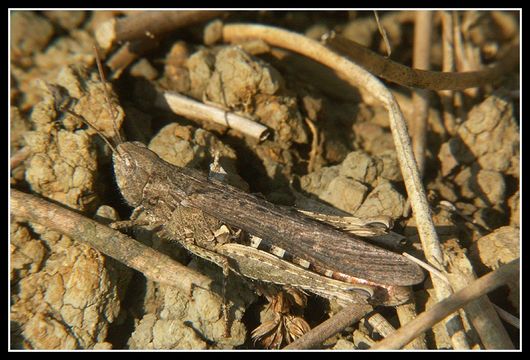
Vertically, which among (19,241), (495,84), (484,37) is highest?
(484,37)

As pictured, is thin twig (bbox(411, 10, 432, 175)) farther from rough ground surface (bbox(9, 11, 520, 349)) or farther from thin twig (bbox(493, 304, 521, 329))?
thin twig (bbox(493, 304, 521, 329))

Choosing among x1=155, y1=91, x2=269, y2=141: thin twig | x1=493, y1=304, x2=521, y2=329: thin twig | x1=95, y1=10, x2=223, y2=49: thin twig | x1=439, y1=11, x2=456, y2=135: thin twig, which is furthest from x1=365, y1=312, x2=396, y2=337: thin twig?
x1=95, y1=10, x2=223, y2=49: thin twig

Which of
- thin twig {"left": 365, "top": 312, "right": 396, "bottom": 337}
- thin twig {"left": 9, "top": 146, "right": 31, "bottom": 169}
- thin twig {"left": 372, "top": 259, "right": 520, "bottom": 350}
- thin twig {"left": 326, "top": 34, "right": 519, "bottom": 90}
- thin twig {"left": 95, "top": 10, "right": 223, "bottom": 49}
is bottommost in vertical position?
thin twig {"left": 9, "top": 146, "right": 31, "bottom": 169}

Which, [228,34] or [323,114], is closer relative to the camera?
[323,114]

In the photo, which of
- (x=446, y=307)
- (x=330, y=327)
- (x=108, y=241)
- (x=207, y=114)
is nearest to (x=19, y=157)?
(x=108, y=241)

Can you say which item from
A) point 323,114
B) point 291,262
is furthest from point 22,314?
point 323,114

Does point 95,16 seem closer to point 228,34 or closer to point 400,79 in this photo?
point 228,34
